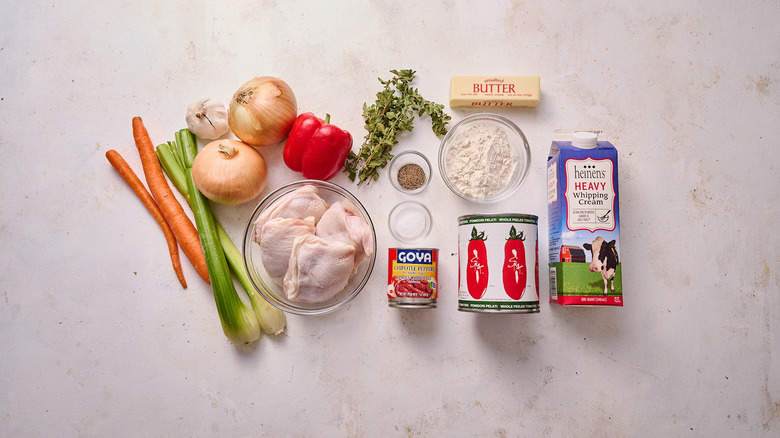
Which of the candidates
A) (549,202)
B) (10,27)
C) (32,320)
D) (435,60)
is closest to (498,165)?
(549,202)

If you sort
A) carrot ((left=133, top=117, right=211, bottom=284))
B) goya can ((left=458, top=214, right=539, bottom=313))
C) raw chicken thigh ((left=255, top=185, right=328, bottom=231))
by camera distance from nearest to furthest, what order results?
goya can ((left=458, top=214, right=539, bottom=313)) → raw chicken thigh ((left=255, top=185, right=328, bottom=231)) → carrot ((left=133, top=117, right=211, bottom=284))

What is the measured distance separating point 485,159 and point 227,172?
0.73m

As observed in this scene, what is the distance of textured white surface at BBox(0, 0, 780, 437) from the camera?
4.71 feet

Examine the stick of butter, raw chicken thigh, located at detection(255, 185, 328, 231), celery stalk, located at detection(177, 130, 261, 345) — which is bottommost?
celery stalk, located at detection(177, 130, 261, 345)

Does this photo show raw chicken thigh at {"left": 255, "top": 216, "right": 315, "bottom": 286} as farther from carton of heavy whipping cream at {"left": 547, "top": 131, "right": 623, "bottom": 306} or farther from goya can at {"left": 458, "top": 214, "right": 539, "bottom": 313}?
carton of heavy whipping cream at {"left": 547, "top": 131, "right": 623, "bottom": 306}

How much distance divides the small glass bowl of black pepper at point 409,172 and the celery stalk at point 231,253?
0.52 meters

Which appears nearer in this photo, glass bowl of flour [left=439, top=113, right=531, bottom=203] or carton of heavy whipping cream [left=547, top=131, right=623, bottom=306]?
carton of heavy whipping cream [left=547, top=131, right=623, bottom=306]

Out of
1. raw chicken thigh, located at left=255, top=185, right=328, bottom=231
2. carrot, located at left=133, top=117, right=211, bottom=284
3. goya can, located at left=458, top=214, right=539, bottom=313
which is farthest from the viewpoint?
carrot, located at left=133, top=117, right=211, bottom=284

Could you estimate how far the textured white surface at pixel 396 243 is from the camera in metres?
1.44

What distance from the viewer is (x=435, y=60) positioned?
150 cm

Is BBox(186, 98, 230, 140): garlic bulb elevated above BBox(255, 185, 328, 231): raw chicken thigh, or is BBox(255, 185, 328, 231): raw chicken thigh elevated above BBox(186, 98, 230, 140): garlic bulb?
BBox(186, 98, 230, 140): garlic bulb

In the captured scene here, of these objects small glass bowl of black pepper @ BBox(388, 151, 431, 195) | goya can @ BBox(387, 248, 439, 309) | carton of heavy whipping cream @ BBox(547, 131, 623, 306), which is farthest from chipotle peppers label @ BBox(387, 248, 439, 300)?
carton of heavy whipping cream @ BBox(547, 131, 623, 306)

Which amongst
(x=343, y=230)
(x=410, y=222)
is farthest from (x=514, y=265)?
(x=343, y=230)

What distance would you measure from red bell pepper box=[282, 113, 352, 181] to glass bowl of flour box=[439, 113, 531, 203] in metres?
0.31
